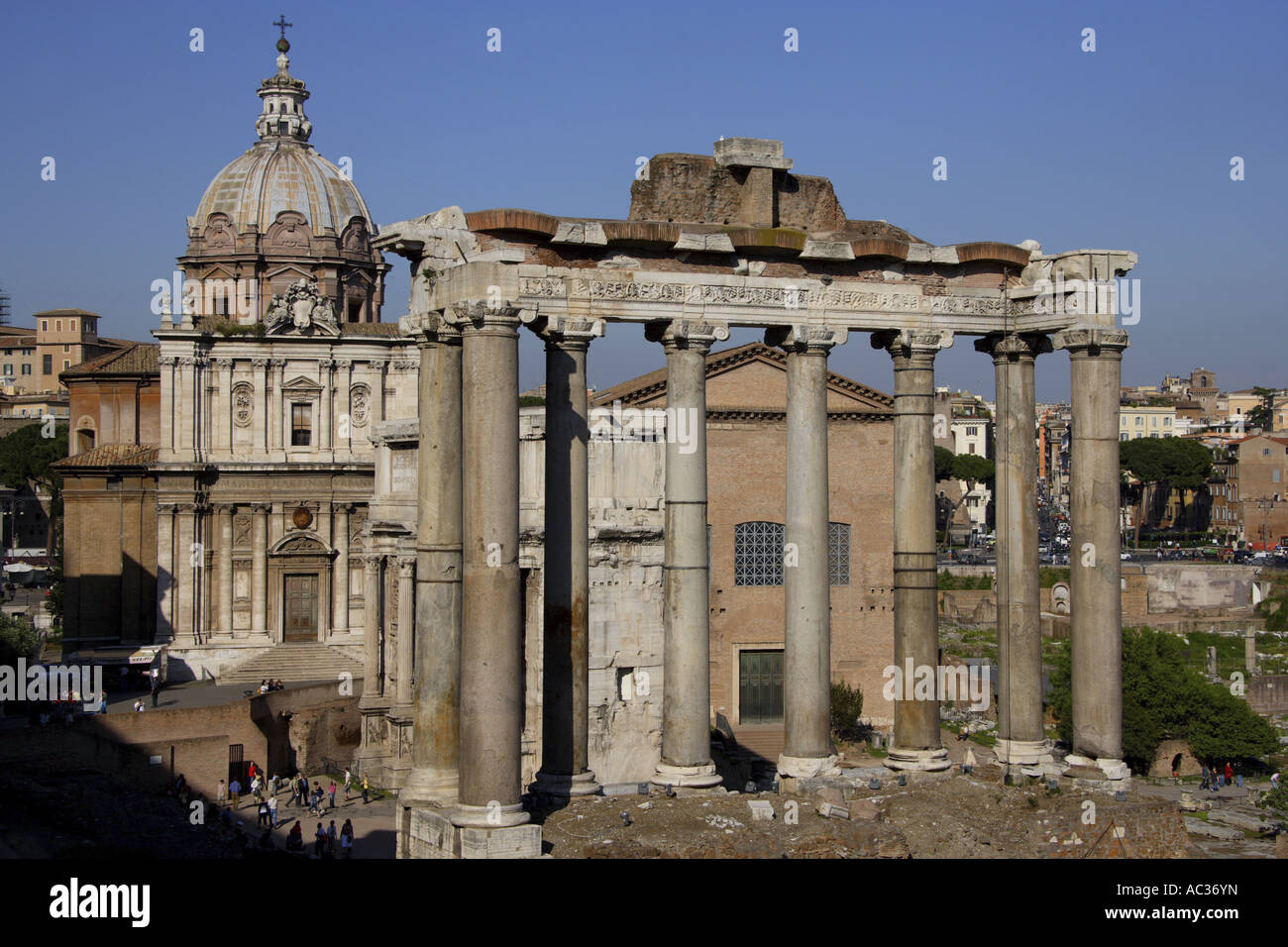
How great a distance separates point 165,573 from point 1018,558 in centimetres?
3723

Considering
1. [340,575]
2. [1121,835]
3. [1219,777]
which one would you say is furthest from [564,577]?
[340,575]

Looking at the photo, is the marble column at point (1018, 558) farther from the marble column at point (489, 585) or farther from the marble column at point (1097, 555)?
the marble column at point (489, 585)

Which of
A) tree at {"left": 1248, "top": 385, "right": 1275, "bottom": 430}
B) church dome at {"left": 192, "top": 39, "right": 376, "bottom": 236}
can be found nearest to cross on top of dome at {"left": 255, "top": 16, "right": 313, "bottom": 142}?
church dome at {"left": 192, "top": 39, "right": 376, "bottom": 236}

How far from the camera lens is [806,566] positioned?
1983 cm

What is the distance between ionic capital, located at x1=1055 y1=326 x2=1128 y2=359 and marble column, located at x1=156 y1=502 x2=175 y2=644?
125 feet

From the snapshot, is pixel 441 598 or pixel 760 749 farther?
pixel 760 749

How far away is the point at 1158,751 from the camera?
156 feet

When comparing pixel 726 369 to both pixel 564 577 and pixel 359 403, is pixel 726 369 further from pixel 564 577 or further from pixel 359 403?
pixel 564 577

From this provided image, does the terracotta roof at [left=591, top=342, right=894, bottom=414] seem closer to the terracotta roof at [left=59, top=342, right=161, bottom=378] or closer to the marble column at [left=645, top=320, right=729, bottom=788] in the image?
the terracotta roof at [left=59, top=342, right=161, bottom=378]

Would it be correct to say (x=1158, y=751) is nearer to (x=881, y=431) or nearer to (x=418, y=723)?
(x=881, y=431)
